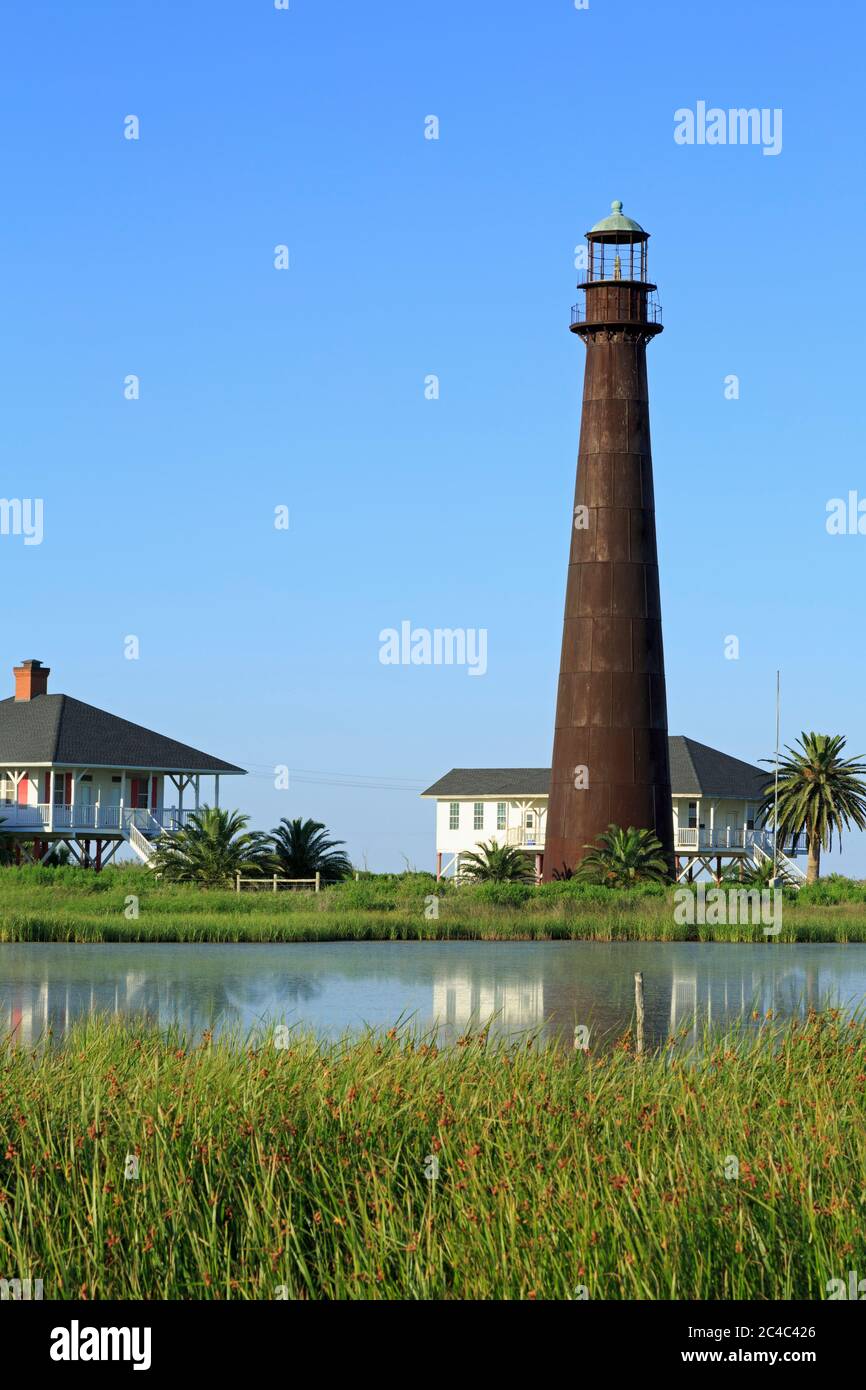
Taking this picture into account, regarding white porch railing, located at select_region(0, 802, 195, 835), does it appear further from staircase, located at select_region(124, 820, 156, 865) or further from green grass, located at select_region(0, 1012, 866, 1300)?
green grass, located at select_region(0, 1012, 866, 1300)

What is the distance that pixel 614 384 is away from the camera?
190 ft

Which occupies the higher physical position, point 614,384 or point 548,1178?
point 614,384

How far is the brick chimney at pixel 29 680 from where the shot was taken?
69812 millimetres

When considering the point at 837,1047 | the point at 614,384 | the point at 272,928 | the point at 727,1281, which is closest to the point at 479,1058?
the point at 837,1047

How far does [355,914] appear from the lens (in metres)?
50.1

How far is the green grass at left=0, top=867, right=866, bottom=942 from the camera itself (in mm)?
45688

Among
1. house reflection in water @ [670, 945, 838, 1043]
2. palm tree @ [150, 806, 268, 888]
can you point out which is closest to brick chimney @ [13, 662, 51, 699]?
palm tree @ [150, 806, 268, 888]

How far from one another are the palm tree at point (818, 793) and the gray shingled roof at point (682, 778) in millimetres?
2076

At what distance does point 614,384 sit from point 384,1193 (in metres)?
49.3

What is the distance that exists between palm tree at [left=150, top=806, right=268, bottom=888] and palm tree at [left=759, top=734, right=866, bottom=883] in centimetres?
2632

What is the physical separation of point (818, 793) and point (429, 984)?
147 ft

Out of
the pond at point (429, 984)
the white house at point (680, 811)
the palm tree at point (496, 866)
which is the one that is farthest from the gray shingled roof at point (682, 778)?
the pond at point (429, 984)
